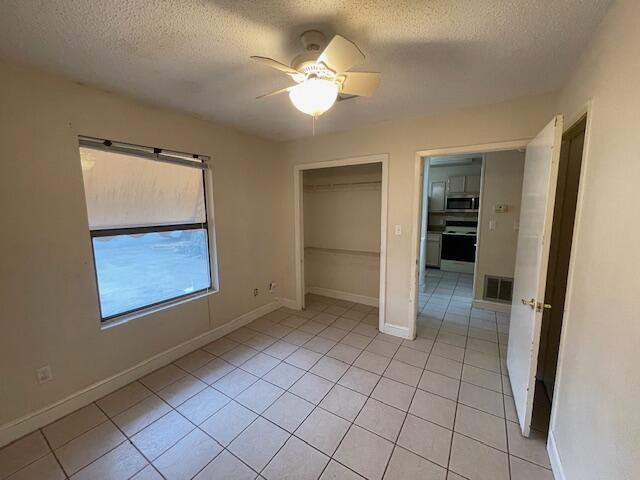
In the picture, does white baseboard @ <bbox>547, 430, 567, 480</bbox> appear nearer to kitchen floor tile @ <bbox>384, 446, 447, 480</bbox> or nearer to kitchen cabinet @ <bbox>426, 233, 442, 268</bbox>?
kitchen floor tile @ <bbox>384, 446, 447, 480</bbox>

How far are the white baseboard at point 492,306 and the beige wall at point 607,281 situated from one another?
253 cm

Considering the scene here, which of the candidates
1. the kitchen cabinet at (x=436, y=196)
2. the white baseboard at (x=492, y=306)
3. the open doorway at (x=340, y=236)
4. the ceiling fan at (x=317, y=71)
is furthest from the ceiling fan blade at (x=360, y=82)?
the kitchen cabinet at (x=436, y=196)

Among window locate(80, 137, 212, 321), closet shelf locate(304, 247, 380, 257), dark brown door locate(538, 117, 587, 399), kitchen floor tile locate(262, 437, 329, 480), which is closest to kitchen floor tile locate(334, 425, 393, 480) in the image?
kitchen floor tile locate(262, 437, 329, 480)

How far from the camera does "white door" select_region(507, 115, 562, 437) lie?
1519mm

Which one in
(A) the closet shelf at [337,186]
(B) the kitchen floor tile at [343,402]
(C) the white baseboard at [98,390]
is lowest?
(B) the kitchen floor tile at [343,402]

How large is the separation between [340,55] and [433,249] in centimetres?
545

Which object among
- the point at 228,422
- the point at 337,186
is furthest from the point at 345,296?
the point at 228,422

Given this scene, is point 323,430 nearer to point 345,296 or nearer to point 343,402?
point 343,402

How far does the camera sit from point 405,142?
275cm

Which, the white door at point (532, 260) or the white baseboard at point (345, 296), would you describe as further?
the white baseboard at point (345, 296)

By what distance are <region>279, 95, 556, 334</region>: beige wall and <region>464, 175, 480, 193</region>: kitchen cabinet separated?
356 centimetres

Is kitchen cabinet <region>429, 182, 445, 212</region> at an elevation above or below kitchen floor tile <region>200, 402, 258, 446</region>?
above

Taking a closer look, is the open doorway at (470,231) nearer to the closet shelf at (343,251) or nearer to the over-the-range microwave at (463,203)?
the over-the-range microwave at (463,203)

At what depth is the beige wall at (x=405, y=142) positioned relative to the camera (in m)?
2.25
